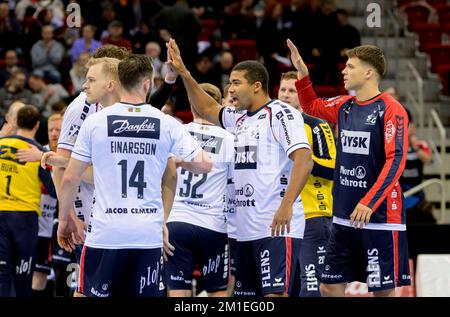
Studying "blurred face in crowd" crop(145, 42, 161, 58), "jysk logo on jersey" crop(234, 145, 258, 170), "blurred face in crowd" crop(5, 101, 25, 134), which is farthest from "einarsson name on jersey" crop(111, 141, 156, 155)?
"blurred face in crowd" crop(145, 42, 161, 58)

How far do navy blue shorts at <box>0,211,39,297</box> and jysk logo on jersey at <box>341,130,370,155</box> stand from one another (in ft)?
14.1

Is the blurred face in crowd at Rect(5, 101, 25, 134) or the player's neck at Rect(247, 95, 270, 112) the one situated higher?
the blurred face in crowd at Rect(5, 101, 25, 134)

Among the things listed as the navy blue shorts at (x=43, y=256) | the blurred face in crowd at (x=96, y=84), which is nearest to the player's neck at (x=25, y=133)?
the navy blue shorts at (x=43, y=256)

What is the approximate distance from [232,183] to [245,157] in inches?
40.8

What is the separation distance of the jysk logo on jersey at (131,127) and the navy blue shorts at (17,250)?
4.35 metres

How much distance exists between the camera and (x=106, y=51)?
8312mm

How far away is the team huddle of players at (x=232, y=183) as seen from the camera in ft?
23.1

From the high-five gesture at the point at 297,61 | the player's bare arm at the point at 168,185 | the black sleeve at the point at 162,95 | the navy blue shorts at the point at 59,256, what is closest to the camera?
the player's bare arm at the point at 168,185

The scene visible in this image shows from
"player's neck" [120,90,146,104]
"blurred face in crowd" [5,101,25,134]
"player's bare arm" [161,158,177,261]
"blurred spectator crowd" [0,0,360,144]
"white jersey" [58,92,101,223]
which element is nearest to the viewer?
"player's neck" [120,90,146,104]

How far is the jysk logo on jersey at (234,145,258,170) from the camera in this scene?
26.9 feet

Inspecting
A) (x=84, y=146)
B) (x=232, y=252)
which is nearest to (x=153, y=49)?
(x=232, y=252)

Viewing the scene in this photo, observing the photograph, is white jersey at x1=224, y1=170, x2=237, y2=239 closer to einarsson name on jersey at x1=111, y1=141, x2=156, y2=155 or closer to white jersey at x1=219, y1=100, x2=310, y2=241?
white jersey at x1=219, y1=100, x2=310, y2=241

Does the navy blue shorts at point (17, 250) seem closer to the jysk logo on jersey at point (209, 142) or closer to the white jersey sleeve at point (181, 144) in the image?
the jysk logo on jersey at point (209, 142)
